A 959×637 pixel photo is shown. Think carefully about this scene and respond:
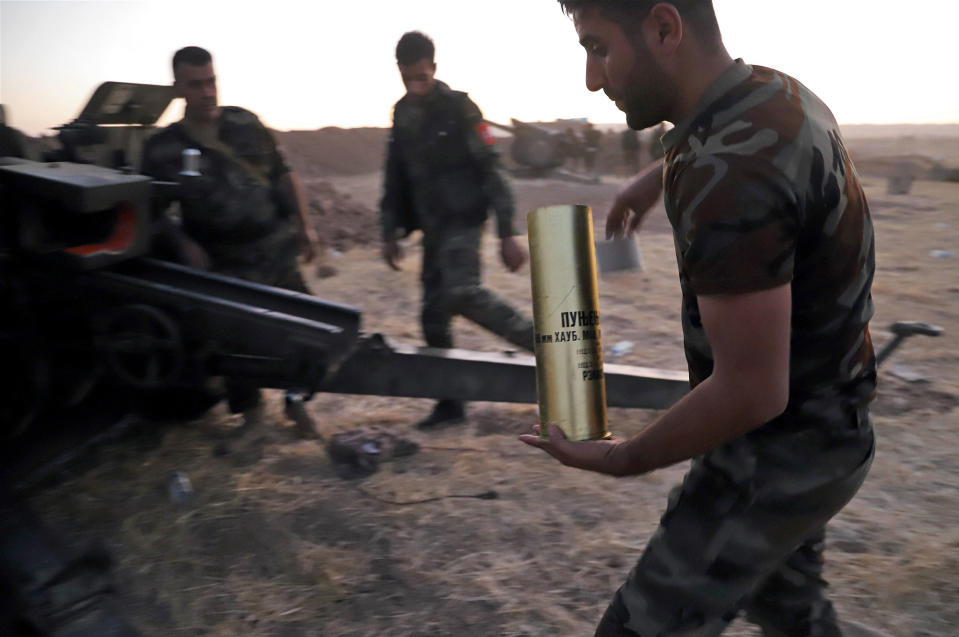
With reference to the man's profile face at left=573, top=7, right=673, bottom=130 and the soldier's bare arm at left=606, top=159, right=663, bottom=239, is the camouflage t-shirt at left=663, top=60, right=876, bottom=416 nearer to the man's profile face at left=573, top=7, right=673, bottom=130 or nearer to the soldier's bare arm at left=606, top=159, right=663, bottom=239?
the man's profile face at left=573, top=7, right=673, bottom=130

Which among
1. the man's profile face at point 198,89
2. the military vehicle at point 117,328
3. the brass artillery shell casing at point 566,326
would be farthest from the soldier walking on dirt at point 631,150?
the brass artillery shell casing at point 566,326

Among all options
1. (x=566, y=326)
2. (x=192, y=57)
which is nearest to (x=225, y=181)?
(x=192, y=57)

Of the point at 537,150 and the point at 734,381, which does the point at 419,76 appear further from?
the point at 537,150

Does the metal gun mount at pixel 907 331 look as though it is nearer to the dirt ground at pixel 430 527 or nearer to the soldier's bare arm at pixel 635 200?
the dirt ground at pixel 430 527

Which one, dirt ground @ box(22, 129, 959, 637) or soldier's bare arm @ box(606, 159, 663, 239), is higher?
soldier's bare arm @ box(606, 159, 663, 239)

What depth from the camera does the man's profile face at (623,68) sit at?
1.29m

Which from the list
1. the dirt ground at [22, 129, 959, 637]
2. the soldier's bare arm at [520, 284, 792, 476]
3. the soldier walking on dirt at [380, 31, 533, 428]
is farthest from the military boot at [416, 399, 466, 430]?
the soldier's bare arm at [520, 284, 792, 476]

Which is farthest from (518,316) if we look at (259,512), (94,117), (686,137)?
(686,137)

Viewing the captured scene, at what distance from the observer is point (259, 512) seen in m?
3.29

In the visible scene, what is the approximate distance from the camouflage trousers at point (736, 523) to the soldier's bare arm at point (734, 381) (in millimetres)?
225

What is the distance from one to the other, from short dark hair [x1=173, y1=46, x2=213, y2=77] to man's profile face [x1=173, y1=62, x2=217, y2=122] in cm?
2

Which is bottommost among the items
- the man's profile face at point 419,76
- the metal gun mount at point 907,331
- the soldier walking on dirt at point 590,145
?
the metal gun mount at point 907,331

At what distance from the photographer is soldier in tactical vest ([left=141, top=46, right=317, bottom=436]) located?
4.11 m

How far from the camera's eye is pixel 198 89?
4.18 meters
